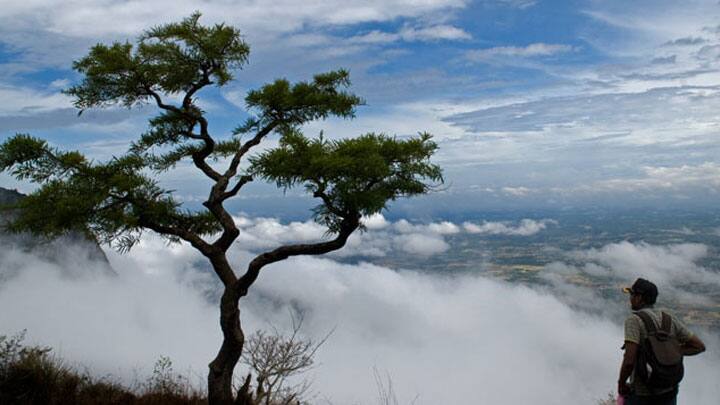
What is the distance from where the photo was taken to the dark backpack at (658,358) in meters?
5.23

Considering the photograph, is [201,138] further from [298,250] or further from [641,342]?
[641,342]

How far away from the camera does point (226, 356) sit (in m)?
8.48

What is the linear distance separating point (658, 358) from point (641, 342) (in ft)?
0.67

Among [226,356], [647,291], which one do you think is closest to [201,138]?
[226,356]

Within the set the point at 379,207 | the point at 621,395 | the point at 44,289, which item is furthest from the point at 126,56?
the point at 44,289

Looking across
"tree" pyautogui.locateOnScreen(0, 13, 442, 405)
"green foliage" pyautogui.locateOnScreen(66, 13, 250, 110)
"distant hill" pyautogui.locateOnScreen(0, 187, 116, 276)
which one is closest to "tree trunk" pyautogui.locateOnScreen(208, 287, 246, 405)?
"tree" pyautogui.locateOnScreen(0, 13, 442, 405)

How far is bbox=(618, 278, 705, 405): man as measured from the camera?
5.30 meters

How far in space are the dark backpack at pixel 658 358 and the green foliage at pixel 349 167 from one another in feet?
11.7

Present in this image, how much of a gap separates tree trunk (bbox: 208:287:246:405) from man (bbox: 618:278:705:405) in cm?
558

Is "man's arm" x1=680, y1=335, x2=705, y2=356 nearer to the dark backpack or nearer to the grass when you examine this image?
the dark backpack

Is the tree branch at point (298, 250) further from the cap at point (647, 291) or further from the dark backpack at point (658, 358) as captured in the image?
the dark backpack at point (658, 358)

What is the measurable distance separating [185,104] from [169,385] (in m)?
5.08

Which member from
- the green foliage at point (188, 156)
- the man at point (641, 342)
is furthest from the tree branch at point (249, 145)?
the man at point (641, 342)

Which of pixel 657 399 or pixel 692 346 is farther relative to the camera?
pixel 692 346
